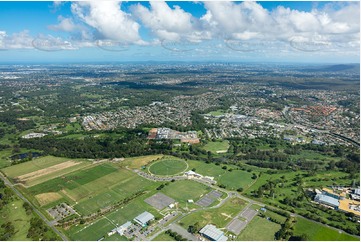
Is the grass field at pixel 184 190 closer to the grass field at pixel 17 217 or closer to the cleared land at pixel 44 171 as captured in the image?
the grass field at pixel 17 217

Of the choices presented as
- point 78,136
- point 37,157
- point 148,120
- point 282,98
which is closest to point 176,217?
point 37,157

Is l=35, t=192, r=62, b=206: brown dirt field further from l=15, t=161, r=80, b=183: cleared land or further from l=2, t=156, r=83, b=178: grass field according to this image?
l=2, t=156, r=83, b=178: grass field

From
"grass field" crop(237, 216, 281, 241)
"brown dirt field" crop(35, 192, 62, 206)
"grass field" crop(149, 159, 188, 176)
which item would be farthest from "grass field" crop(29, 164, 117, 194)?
"grass field" crop(237, 216, 281, 241)

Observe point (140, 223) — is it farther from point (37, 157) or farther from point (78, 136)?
point (78, 136)

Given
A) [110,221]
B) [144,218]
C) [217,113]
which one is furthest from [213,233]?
[217,113]

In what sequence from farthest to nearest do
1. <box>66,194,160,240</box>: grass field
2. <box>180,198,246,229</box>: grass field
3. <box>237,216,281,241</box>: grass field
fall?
<box>180,198,246,229</box>: grass field
<box>66,194,160,240</box>: grass field
<box>237,216,281,241</box>: grass field

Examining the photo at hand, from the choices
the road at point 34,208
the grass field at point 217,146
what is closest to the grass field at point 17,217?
the road at point 34,208

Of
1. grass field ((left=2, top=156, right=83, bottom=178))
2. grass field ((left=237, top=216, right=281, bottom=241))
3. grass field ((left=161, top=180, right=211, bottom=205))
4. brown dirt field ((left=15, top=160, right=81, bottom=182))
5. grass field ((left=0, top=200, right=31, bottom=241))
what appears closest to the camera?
grass field ((left=237, top=216, right=281, bottom=241))
